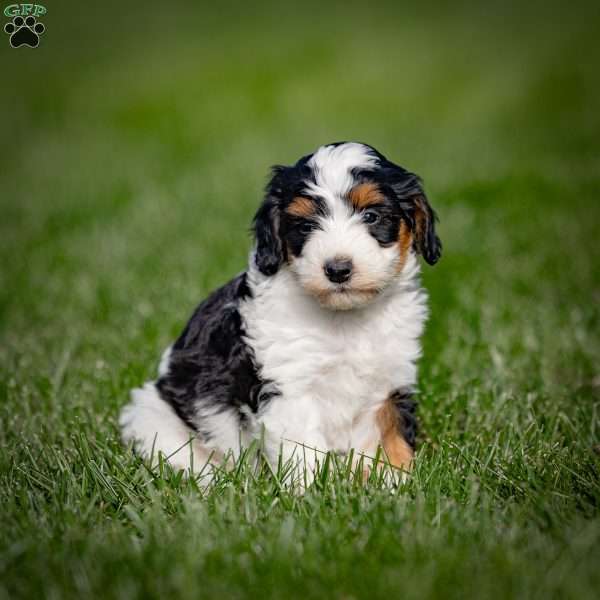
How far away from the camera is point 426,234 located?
4105 millimetres

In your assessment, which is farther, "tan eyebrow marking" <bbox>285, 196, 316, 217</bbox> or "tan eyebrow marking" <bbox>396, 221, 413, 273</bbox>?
"tan eyebrow marking" <bbox>396, 221, 413, 273</bbox>

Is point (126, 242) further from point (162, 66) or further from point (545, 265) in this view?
point (162, 66)

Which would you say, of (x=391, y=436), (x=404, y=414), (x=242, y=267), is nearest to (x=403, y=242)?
(x=404, y=414)

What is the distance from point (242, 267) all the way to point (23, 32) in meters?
3.18

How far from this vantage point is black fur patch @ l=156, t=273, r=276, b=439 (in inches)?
162

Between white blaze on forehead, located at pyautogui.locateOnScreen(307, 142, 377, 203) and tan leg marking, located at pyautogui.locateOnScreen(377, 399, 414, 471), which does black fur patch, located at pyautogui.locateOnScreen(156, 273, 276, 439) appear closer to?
tan leg marking, located at pyautogui.locateOnScreen(377, 399, 414, 471)

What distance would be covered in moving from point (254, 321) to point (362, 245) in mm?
702

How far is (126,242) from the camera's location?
30.6ft

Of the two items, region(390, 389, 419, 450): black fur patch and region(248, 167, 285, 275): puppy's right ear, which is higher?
region(248, 167, 285, 275): puppy's right ear

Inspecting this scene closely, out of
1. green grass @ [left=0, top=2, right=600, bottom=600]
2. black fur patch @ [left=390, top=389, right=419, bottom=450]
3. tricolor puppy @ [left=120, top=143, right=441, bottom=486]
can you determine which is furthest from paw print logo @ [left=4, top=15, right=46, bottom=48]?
black fur patch @ [left=390, top=389, right=419, bottom=450]

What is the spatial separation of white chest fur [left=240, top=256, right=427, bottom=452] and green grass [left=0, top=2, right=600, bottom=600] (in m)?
0.33

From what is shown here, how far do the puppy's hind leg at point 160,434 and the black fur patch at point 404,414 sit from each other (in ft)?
3.15

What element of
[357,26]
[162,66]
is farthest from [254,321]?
[357,26]

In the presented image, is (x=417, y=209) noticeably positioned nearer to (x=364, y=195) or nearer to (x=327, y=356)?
(x=364, y=195)
